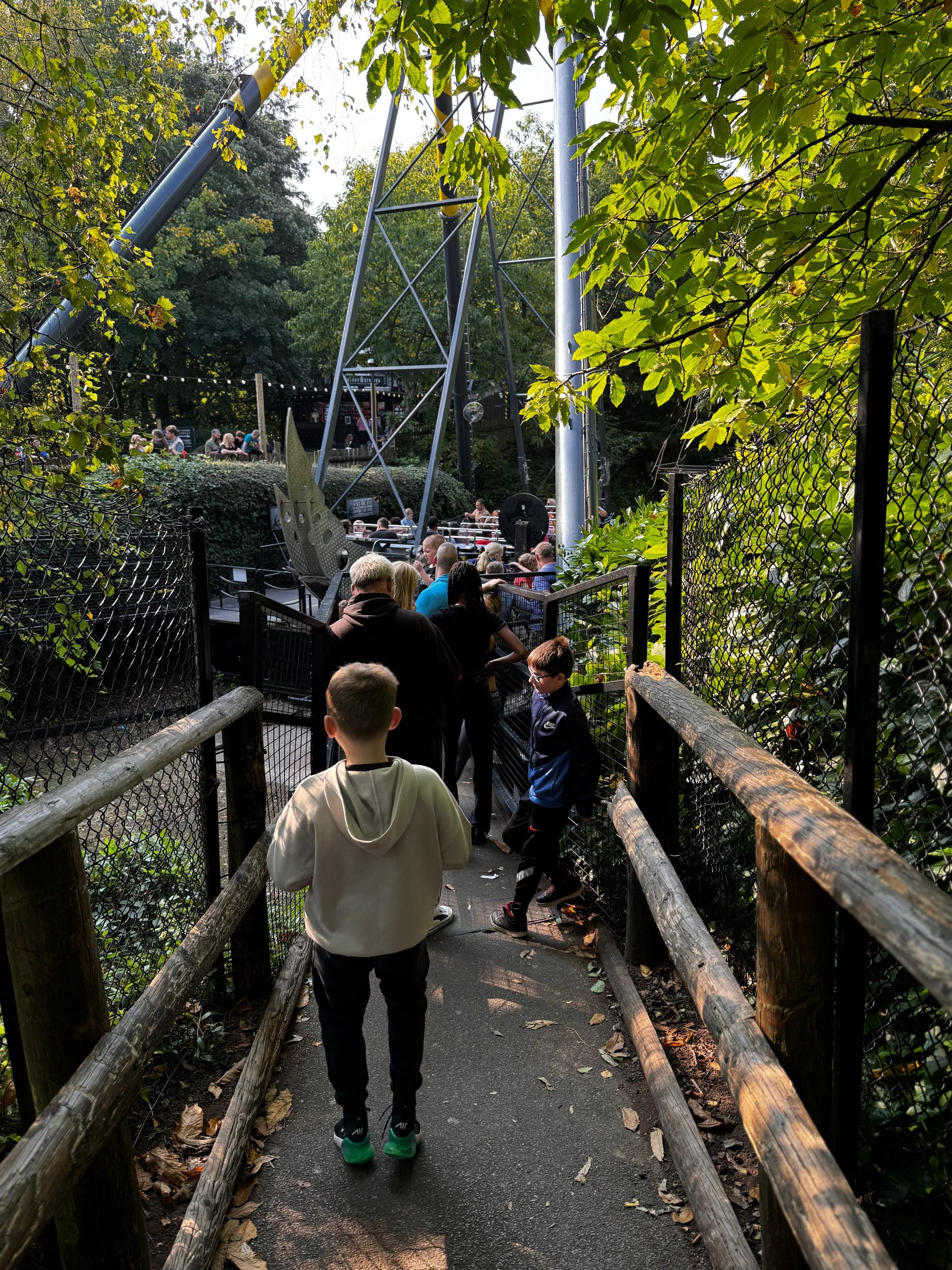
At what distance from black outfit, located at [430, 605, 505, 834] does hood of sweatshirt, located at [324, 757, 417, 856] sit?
2664 millimetres

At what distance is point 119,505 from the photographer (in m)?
4.36

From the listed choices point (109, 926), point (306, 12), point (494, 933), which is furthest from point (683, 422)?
point (306, 12)

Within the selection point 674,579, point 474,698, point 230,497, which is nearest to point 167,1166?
point 674,579

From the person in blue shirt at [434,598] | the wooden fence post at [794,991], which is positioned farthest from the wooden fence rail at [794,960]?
the person in blue shirt at [434,598]

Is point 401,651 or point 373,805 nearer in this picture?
point 373,805

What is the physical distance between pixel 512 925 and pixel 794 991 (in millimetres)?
2761

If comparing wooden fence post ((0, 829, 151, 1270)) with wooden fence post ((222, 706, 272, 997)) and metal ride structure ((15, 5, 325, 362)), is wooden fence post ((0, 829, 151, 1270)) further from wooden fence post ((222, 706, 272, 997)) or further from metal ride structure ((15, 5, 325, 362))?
metal ride structure ((15, 5, 325, 362))

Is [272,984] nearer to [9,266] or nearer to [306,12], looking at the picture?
[9,266]

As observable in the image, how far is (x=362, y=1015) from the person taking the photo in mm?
2762

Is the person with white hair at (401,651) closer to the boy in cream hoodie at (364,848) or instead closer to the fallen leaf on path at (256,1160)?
the boy in cream hoodie at (364,848)

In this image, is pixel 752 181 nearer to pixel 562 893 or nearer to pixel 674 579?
pixel 674 579

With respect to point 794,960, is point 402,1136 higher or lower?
lower

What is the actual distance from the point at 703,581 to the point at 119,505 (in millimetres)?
2706

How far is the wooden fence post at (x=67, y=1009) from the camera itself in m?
1.88
